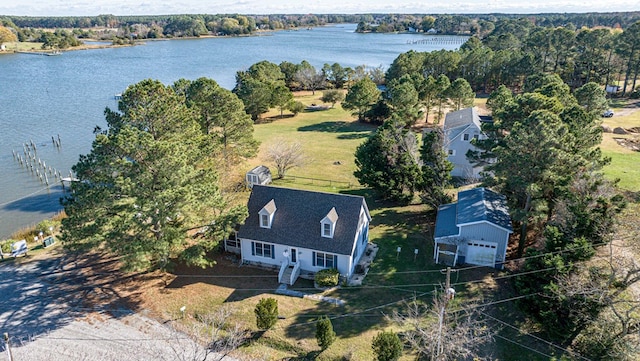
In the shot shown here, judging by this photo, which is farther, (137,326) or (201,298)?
(201,298)

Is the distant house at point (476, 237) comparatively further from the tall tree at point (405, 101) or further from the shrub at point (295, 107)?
the shrub at point (295, 107)

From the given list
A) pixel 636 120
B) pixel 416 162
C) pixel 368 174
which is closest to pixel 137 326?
pixel 368 174

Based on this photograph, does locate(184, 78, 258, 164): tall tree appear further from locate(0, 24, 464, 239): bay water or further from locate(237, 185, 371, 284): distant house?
locate(0, 24, 464, 239): bay water

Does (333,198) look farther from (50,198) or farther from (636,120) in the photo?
(636,120)

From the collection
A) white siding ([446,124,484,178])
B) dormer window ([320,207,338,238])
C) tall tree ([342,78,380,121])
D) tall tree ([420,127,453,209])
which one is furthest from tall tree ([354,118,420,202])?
tall tree ([342,78,380,121])

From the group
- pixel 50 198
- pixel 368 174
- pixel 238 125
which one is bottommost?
pixel 50 198

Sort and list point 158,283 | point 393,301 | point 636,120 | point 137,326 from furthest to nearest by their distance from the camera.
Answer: point 636,120 < point 158,283 < point 393,301 < point 137,326

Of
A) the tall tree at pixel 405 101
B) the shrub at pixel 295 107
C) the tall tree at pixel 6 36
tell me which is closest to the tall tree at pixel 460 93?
the tall tree at pixel 405 101

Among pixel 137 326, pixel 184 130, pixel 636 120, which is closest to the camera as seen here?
pixel 137 326
